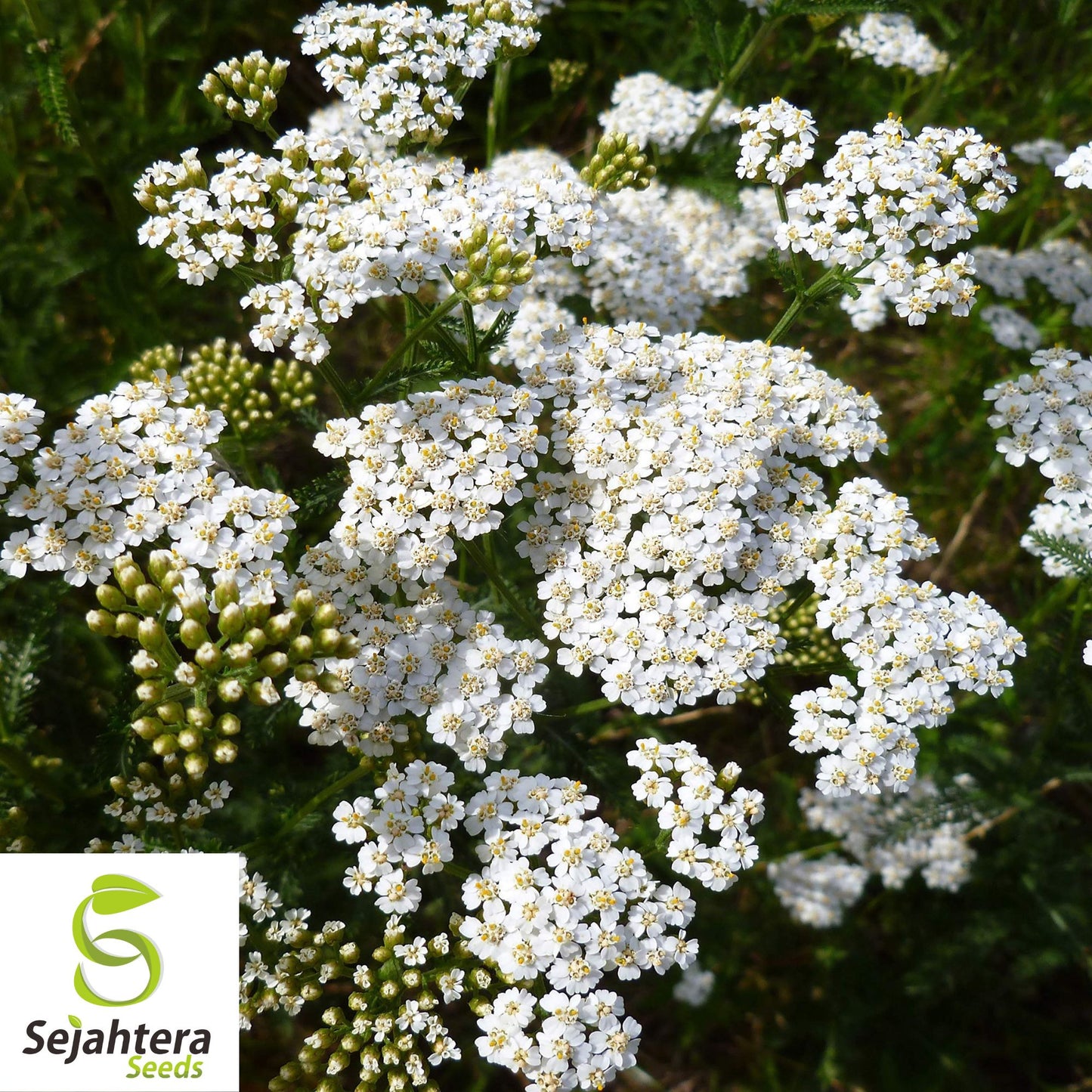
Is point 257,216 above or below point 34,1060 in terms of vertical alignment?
above

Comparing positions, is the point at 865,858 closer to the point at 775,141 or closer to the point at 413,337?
the point at 775,141

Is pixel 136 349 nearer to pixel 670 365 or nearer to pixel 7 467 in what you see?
pixel 7 467

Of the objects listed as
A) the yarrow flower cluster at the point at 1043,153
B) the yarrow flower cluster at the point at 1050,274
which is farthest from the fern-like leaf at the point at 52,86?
the yarrow flower cluster at the point at 1043,153

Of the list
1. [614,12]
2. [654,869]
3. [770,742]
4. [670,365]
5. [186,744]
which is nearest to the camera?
[186,744]

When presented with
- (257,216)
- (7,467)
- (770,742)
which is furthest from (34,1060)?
(770,742)

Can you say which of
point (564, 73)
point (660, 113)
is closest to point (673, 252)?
point (660, 113)

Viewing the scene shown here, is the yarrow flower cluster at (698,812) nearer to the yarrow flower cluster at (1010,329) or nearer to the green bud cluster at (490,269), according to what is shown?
the green bud cluster at (490,269)
